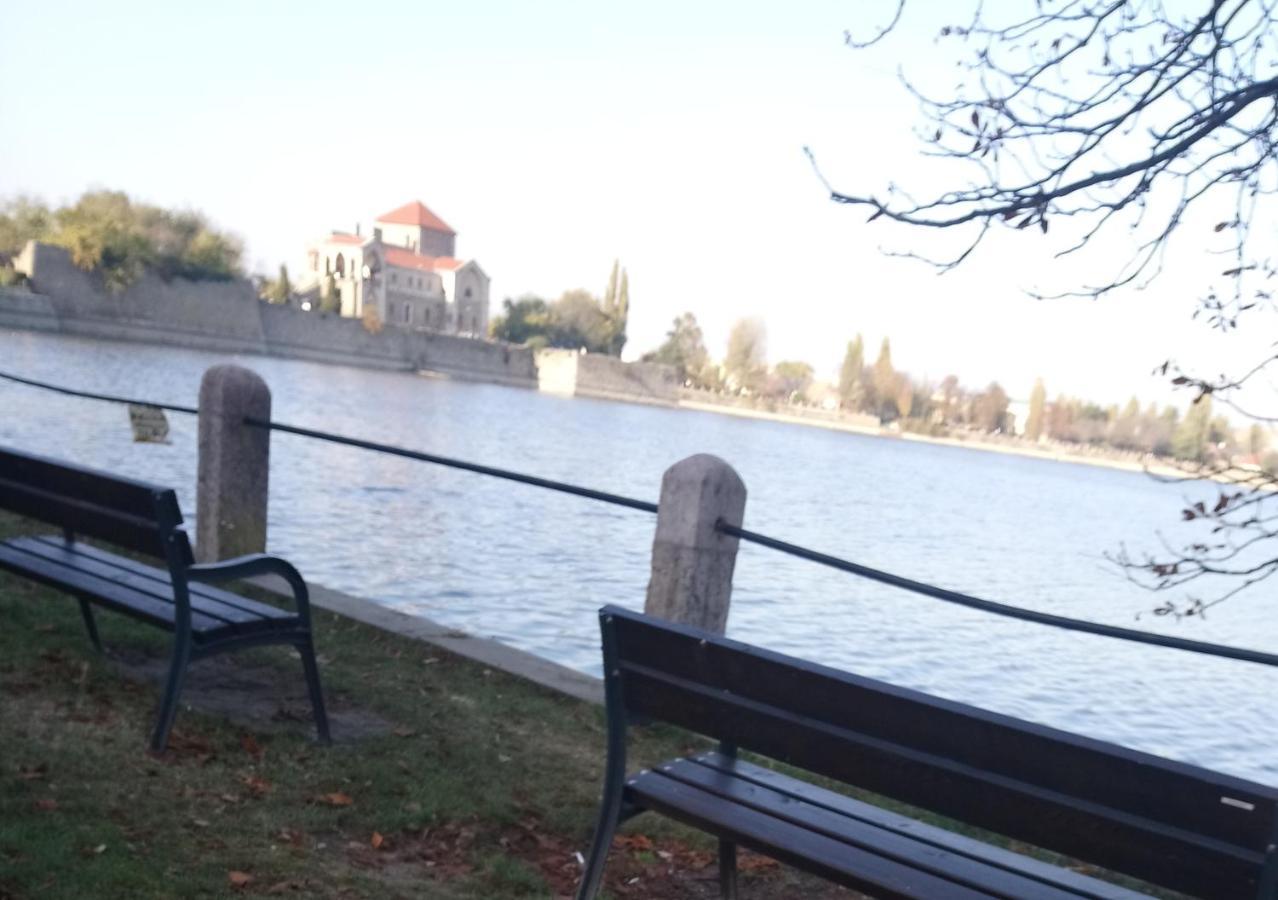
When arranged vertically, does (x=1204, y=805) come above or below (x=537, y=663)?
above

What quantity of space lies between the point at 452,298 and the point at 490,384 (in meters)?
9.78

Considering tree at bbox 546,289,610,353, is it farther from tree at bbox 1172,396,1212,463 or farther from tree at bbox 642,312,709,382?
tree at bbox 1172,396,1212,463

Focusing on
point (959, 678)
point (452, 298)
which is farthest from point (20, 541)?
A: point (452, 298)

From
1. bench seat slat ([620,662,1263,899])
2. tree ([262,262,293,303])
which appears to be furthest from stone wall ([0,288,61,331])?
bench seat slat ([620,662,1263,899])

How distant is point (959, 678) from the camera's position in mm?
13289

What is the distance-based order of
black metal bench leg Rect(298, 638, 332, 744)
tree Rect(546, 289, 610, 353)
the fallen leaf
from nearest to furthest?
the fallen leaf → black metal bench leg Rect(298, 638, 332, 744) → tree Rect(546, 289, 610, 353)

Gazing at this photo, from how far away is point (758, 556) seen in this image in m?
19.2

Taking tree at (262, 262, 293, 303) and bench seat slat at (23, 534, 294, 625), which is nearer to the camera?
bench seat slat at (23, 534, 294, 625)

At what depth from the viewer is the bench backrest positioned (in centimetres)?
381

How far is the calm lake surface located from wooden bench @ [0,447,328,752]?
3623 mm

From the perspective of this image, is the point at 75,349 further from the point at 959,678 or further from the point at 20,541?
the point at 20,541

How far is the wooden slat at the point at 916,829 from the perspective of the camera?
97.7 inches

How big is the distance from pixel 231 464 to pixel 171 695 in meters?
2.89

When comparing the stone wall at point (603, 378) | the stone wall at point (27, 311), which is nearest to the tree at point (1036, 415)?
the stone wall at point (603, 378)
